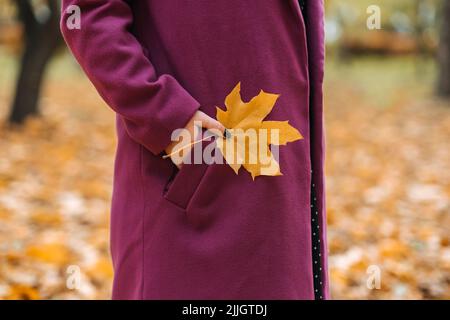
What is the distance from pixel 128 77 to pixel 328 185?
4302 mm

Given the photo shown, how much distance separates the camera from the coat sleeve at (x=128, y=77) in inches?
53.6

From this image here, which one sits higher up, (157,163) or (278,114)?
(278,114)

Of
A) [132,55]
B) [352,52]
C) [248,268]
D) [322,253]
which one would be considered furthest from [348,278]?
[352,52]

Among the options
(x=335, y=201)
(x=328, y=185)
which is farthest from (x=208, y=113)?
(x=328, y=185)

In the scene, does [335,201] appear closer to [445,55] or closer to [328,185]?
[328,185]

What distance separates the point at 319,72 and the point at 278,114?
19 centimetres

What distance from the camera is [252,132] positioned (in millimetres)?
1403

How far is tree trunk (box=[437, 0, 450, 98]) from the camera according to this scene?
956cm

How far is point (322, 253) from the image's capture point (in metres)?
1.58

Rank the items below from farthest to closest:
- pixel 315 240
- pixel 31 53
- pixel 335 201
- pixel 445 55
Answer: pixel 445 55 → pixel 31 53 → pixel 335 201 → pixel 315 240

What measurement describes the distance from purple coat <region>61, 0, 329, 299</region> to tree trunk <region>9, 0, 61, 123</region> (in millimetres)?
6437

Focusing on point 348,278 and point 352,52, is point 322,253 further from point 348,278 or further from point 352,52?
point 352,52

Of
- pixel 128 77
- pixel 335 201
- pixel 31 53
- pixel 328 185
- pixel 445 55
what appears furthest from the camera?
pixel 445 55
